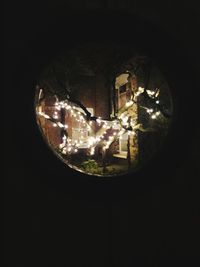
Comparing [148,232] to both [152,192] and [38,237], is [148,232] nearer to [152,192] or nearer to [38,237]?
[152,192]

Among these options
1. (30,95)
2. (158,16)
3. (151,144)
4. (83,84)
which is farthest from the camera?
(83,84)

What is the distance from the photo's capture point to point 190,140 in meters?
1.80

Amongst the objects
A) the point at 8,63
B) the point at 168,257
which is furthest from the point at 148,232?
the point at 8,63

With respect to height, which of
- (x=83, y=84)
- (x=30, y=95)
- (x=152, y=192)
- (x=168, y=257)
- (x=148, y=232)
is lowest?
(x=168, y=257)

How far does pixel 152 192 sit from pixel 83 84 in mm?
6039

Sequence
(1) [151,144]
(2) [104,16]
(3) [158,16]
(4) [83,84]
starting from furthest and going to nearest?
(4) [83,84] < (1) [151,144] < (3) [158,16] < (2) [104,16]

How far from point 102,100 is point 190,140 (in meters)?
6.11

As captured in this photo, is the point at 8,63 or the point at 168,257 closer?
the point at 8,63

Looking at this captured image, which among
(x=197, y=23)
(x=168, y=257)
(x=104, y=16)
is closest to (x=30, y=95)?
(x=104, y=16)

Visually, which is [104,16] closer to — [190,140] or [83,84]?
[190,140]

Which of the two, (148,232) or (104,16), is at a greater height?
(104,16)

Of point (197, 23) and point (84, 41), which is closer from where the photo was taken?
point (84, 41)

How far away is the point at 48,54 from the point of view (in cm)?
163

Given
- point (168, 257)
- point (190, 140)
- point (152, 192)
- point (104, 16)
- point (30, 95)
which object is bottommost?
point (168, 257)
